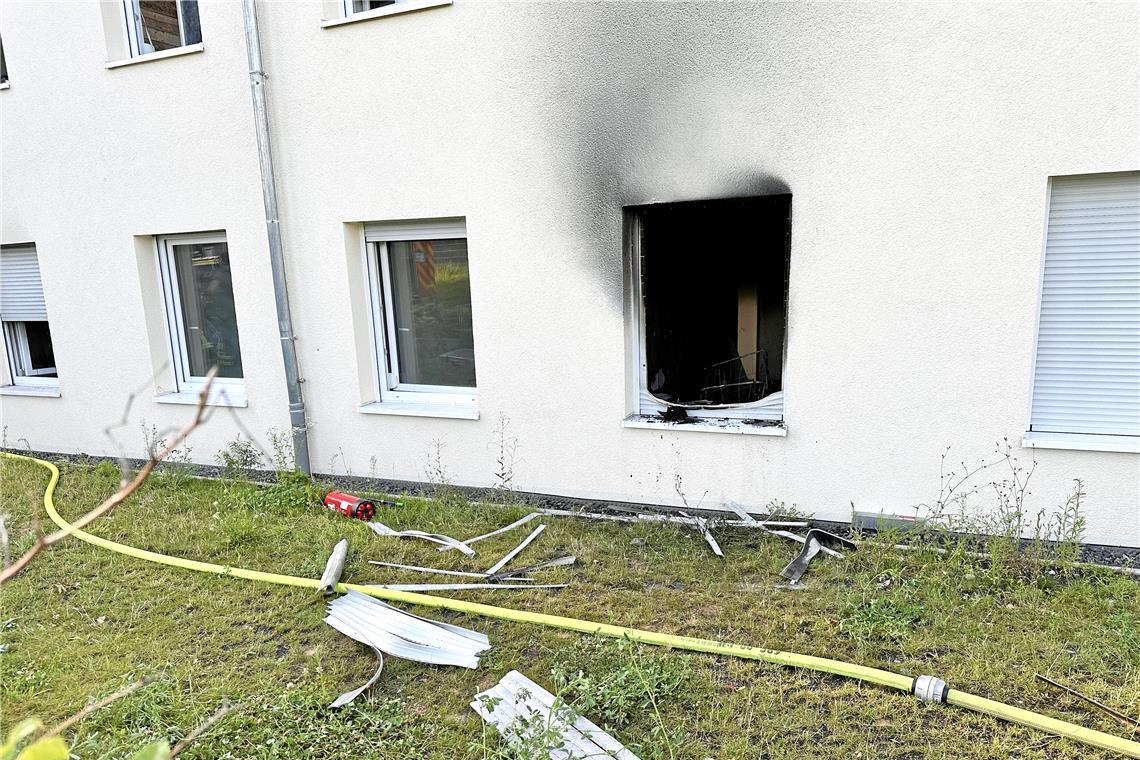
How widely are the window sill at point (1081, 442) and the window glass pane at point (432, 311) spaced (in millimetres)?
4066

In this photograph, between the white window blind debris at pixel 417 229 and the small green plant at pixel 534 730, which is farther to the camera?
the white window blind debris at pixel 417 229

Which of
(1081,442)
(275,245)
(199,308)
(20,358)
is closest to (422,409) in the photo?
(275,245)

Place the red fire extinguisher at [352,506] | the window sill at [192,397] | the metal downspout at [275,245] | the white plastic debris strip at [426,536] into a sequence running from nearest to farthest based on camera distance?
the white plastic debris strip at [426,536], the red fire extinguisher at [352,506], the metal downspout at [275,245], the window sill at [192,397]

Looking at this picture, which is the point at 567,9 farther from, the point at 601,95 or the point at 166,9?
the point at 166,9

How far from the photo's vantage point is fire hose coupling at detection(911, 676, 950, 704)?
118 inches

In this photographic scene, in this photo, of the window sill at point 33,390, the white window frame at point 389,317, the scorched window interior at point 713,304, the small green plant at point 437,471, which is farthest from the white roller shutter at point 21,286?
the scorched window interior at point 713,304

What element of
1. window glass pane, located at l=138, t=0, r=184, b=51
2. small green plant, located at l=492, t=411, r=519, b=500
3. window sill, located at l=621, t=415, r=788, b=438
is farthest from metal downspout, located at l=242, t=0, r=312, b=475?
window sill, located at l=621, t=415, r=788, b=438

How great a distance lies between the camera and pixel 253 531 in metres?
4.99

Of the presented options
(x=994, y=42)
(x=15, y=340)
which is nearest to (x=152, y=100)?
(x=15, y=340)

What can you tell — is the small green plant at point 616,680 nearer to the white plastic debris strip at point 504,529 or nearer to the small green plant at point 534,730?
the small green plant at point 534,730

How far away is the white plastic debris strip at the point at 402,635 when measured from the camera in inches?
136

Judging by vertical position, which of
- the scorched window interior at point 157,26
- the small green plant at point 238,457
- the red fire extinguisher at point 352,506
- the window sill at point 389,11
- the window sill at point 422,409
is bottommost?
the red fire extinguisher at point 352,506

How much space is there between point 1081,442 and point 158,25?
8100 millimetres

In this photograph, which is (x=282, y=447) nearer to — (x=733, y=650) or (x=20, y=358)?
(x=20, y=358)
